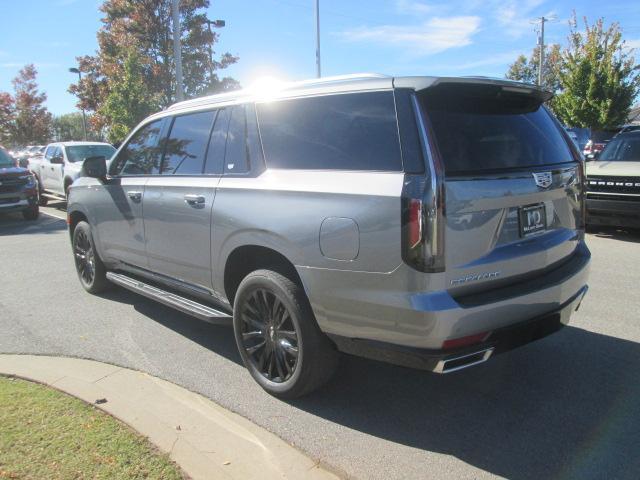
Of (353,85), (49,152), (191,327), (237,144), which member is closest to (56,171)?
(49,152)

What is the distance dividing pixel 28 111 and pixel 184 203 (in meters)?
46.5

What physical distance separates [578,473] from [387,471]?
946 millimetres

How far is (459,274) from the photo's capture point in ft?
9.13

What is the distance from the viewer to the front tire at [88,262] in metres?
5.89

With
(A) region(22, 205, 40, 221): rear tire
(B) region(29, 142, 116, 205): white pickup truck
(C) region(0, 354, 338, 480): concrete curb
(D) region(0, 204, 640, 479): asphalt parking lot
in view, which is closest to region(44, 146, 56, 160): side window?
(B) region(29, 142, 116, 205): white pickup truck

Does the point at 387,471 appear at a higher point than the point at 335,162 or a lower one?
lower

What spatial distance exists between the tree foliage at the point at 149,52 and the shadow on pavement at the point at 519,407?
2377 cm

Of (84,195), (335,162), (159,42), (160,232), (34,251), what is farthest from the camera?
(159,42)

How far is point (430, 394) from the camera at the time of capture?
3637 mm

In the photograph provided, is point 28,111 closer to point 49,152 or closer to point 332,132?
point 49,152

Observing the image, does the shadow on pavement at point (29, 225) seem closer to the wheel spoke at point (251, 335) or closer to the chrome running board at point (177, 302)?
the chrome running board at point (177, 302)

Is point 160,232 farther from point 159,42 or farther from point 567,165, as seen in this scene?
point 159,42

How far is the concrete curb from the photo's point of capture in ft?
9.34

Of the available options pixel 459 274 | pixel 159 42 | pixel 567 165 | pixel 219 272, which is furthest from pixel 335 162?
pixel 159 42
